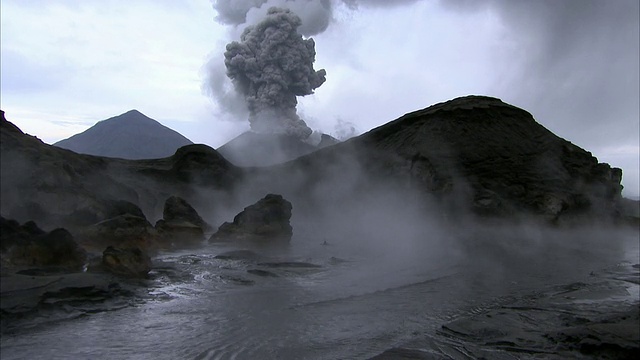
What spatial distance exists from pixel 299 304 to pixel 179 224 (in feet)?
38.6

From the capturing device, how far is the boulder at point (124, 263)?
9.96 metres

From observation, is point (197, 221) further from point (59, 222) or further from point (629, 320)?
point (629, 320)

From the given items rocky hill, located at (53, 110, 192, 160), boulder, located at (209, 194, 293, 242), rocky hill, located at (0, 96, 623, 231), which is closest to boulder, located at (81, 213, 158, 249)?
boulder, located at (209, 194, 293, 242)

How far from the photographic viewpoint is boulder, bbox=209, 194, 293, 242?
19406mm

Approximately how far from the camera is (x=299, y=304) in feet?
28.8

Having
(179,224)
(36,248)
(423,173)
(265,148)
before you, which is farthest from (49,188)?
(265,148)

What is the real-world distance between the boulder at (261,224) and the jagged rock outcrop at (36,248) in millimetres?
8213

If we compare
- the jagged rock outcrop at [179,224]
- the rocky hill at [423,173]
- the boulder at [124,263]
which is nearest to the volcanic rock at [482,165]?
the rocky hill at [423,173]

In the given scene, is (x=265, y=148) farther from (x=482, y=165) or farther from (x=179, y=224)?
(x=179, y=224)

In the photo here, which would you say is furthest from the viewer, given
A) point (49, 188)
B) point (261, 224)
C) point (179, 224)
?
point (261, 224)

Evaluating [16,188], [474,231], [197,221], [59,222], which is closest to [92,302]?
[59,222]

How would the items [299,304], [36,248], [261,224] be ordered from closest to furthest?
[299,304], [36,248], [261,224]

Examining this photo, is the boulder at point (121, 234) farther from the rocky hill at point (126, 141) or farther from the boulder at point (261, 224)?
the rocky hill at point (126, 141)

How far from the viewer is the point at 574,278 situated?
12.1m
